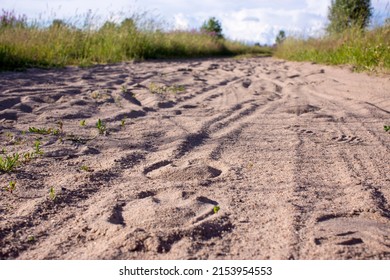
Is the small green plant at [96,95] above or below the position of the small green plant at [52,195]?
above

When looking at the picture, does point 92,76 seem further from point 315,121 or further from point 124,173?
point 124,173

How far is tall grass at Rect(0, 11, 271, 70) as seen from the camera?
777 cm

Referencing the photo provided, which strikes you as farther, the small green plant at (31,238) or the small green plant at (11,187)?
the small green plant at (11,187)

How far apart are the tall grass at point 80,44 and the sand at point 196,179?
3.20 meters

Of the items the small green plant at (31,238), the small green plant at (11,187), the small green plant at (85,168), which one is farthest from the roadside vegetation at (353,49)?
the small green plant at (31,238)

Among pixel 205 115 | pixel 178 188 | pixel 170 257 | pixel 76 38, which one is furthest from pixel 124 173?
pixel 76 38

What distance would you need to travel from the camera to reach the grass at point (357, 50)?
6.95 meters

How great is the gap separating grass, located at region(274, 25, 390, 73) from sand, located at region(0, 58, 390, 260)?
7.79ft

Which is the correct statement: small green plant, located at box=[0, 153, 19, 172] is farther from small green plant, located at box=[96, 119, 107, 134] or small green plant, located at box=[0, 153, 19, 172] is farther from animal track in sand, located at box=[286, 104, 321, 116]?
animal track in sand, located at box=[286, 104, 321, 116]

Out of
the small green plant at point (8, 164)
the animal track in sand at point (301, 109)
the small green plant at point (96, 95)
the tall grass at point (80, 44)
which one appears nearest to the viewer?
the small green plant at point (8, 164)

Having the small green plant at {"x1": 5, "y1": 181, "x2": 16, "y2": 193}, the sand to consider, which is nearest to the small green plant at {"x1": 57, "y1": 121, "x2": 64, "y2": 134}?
the sand

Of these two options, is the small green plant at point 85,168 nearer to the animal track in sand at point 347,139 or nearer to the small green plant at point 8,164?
the small green plant at point 8,164

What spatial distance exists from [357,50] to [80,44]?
19.1 ft

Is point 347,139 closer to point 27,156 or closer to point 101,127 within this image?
point 101,127
